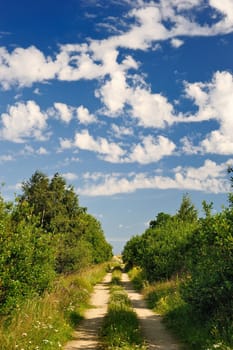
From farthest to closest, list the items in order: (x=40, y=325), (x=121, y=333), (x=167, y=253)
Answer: (x=167, y=253)
(x=40, y=325)
(x=121, y=333)

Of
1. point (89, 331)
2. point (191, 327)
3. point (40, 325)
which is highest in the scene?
point (40, 325)

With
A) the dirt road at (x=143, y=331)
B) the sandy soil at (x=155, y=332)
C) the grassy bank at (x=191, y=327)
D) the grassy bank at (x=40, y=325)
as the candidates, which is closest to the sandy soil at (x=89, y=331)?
the dirt road at (x=143, y=331)

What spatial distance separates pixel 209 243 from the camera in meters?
17.7

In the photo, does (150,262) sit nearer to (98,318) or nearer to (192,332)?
(98,318)

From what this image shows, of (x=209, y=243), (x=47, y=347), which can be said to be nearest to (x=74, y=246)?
(x=209, y=243)

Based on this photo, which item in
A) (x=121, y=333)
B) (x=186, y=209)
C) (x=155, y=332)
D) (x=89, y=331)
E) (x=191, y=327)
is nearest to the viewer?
(x=121, y=333)

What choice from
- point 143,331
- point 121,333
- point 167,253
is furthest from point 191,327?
point 167,253

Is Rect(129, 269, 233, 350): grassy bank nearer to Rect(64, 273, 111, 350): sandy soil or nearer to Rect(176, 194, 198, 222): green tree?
Rect(64, 273, 111, 350): sandy soil

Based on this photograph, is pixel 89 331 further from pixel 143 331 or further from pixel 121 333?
pixel 121 333

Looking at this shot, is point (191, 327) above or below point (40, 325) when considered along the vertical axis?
below

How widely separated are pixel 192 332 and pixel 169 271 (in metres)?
18.7

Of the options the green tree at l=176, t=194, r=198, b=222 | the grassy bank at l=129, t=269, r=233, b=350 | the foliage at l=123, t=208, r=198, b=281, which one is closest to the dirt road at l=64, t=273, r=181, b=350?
the grassy bank at l=129, t=269, r=233, b=350

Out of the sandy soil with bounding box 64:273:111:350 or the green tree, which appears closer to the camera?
the sandy soil with bounding box 64:273:111:350

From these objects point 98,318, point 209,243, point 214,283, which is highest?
point 209,243
